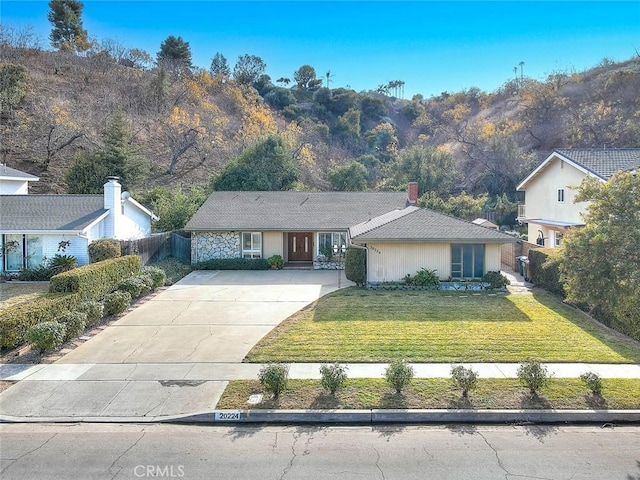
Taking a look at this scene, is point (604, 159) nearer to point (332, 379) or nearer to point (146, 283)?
point (332, 379)

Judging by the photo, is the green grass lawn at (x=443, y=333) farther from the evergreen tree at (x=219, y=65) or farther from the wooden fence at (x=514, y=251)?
the evergreen tree at (x=219, y=65)

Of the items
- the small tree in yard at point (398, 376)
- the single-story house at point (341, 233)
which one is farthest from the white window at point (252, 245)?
the small tree in yard at point (398, 376)

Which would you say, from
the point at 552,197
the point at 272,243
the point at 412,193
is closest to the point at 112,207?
the point at 272,243

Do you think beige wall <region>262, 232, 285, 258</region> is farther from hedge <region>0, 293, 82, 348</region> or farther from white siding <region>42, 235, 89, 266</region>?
hedge <region>0, 293, 82, 348</region>

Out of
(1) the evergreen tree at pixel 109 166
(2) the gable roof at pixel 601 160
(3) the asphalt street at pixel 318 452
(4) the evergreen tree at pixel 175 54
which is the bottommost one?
(3) the asphalt street at pixel 318 452

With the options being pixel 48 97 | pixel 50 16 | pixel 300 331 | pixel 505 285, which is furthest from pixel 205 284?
pixel 50 16

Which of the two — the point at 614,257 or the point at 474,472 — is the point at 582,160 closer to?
the point at 614,257
